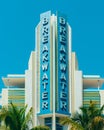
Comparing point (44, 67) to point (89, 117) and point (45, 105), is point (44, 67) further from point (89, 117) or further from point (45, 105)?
point (89, 117)

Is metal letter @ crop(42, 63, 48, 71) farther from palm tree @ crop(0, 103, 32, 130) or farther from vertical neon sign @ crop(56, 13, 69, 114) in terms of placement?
palm tree @ crop(0, 103, 32, 130)

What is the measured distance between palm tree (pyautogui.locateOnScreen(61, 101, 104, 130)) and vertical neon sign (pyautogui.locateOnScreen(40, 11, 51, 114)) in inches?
1334

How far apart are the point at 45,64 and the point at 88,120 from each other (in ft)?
120

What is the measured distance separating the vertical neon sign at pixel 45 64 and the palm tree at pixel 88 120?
33.9 meters

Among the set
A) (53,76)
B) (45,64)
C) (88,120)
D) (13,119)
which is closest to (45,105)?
(53,76)

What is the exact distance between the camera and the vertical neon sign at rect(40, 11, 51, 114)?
10925cm

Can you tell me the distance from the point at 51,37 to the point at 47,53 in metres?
2.37

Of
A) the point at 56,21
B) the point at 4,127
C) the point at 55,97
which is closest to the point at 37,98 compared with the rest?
the point at 55,97

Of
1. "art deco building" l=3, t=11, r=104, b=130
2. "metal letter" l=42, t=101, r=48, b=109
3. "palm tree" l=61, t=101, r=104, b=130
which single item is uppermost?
"art deco building" l=3, t=11, r=104, b=130

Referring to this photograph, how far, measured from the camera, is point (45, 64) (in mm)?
110062

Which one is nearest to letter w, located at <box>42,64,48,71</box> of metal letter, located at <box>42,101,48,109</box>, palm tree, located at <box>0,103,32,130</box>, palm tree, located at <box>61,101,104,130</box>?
metal letter, located at <box>42,101,48,109</box>

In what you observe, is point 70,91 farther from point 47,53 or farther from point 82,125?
point 82,125

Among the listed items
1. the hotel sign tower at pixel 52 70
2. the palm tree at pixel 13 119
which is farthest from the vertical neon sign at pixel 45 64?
the palm tree at pixel 13 119

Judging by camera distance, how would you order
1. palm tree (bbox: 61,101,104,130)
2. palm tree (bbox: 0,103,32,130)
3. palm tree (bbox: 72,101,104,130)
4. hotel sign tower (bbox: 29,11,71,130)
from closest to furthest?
palm tree (bbox: 61,101,104,130), palm tree (bbox: 72,101,104,130), palm tree (bbox: 0,103,32,130), hotel sign tower (bbox: 29,11,71,130)
